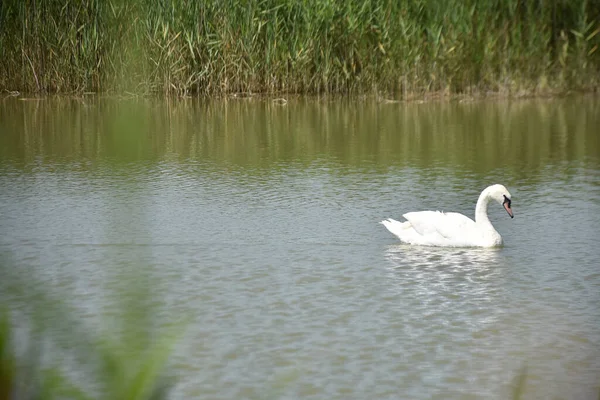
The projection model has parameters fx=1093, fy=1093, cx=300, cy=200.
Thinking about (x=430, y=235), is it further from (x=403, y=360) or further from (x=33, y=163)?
(x=33, y=163)

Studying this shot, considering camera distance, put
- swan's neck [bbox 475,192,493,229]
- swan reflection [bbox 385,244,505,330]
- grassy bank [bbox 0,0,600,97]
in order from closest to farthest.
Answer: swan reflection [bbox 385,244,505,330] → swan's neck [bbox 475,192,493,229] → grassy bank [bbox 0,0,600,97]

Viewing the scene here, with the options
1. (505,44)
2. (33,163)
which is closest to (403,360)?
(33,163)

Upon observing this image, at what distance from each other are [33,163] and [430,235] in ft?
15.1

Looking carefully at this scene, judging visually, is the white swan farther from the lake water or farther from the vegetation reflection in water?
the vegetation reflection in water

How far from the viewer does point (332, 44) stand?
14.3m

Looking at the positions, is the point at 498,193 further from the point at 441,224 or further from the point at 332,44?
the point at 332,44

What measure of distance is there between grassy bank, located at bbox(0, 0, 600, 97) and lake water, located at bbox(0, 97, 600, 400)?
220 centimetres

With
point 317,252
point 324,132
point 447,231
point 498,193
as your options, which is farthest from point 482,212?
point 324,132

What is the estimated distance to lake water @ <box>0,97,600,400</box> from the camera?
12.4ft

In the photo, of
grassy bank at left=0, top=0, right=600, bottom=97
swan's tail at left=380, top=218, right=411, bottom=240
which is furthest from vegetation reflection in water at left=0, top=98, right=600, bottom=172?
swan's tail at left=380, top=218, right=411, bottom=240

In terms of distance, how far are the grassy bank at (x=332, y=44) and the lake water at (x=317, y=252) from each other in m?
2.20

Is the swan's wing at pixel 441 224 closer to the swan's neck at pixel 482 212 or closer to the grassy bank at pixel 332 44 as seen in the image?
the swan's neck at pixel 482 212

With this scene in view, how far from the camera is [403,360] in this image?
13.6ft

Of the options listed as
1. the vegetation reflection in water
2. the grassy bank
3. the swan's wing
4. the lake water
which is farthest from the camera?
the grassy bank
